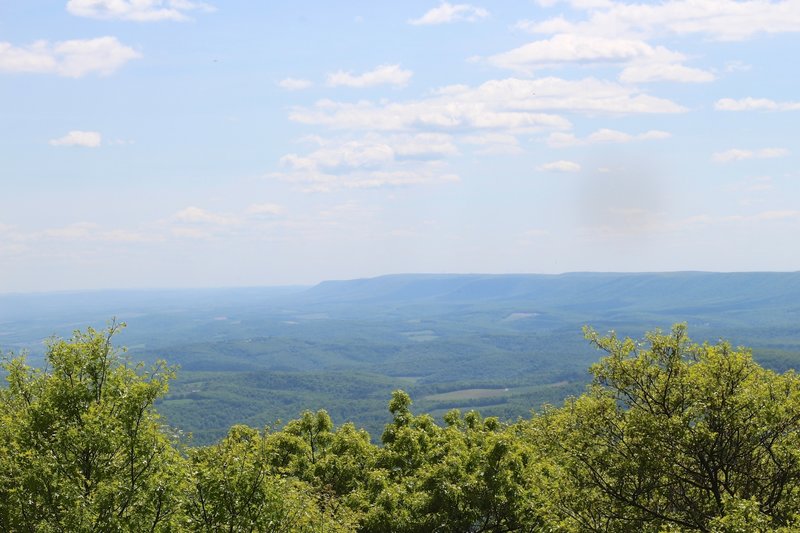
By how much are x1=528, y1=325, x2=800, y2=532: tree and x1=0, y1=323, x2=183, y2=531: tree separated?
16.0m

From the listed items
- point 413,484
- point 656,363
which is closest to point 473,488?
point 413,484

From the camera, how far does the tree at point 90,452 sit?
80.8ft

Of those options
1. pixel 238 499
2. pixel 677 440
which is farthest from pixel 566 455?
pixel 238 499

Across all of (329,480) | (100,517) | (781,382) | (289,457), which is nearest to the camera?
(100,517)

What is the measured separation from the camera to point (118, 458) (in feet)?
86.5

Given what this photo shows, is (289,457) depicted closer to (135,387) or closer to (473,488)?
(473,488)

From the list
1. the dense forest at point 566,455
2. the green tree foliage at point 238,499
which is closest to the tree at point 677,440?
the dense forest at point 566,455

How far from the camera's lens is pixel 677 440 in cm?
2664

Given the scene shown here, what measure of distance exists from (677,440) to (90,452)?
2187cm

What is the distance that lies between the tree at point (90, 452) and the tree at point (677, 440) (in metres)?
16.0

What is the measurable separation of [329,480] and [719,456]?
2756 cm

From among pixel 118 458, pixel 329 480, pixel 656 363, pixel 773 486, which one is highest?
pixel 656 363

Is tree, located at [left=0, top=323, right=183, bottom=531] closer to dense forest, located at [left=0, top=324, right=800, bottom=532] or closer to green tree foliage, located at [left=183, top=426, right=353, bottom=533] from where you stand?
dense forest, located at [left=0, top=324, right=800, bottom=532]

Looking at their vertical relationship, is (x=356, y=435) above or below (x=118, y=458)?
below
